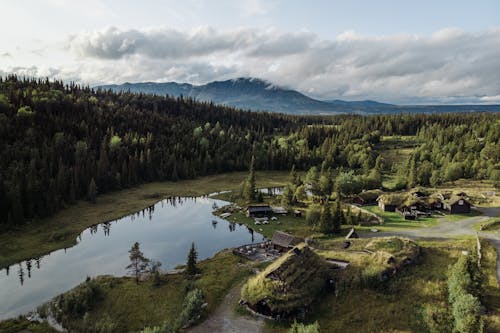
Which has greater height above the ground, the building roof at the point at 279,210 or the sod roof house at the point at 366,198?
the sod roof house at the point at 366,198

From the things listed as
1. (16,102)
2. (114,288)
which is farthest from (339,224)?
(16,102)

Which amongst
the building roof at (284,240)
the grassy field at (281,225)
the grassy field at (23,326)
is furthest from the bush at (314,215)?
the grassy field at (23,326)

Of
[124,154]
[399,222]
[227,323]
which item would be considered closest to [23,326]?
[227,323]

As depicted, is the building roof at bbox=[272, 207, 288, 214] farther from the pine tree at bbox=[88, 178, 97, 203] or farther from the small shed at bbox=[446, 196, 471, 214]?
the pine tree at bbox=[88, 178, 97, 203]

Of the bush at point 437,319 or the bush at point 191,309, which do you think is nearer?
the bush at point 437,319

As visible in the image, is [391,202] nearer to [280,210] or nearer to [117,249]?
[280,210]

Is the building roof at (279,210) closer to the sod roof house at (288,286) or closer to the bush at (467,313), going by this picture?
the sod roof house at (288,286)

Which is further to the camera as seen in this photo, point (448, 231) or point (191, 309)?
point (448, 231)
